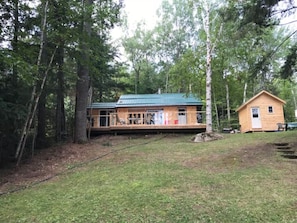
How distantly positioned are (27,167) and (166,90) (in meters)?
22.6

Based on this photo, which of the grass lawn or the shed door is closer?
the grass lawn

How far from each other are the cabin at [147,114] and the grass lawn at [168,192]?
24.4 ft

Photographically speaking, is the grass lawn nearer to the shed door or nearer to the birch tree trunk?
the birch tree trunk

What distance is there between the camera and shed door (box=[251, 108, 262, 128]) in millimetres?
16859

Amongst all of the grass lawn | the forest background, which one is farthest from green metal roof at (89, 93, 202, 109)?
the grass lawn

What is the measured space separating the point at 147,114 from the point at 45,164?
9.77m

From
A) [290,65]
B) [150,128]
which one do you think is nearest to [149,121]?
[150,128]

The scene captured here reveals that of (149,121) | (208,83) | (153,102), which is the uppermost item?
(208,83)

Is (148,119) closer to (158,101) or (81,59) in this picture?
(158,101)

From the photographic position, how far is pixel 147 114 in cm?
1784

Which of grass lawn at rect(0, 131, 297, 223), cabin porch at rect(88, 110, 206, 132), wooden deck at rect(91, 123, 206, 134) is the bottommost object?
grass lawn at rect(0, 131, 297, 223)

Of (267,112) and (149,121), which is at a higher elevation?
(267,112)

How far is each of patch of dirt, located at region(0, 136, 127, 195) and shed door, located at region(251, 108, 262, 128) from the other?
1063 cm

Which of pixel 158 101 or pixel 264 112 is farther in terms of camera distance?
pixel 158 101
